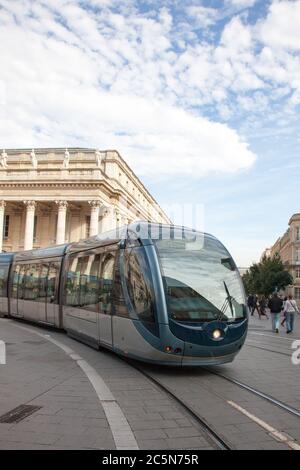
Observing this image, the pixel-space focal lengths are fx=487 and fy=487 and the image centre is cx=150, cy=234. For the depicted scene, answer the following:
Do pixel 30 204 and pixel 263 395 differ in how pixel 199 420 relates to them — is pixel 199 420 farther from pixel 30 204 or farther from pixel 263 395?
pixel 30 204

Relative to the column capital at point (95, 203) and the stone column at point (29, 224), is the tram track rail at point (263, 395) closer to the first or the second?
the column capital at point (95, 203)

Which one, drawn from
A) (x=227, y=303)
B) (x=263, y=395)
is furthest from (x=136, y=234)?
(x=263, y=395)

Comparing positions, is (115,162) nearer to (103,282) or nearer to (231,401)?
(103,282)

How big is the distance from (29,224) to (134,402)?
55.1 metres

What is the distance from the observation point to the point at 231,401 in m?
6.86

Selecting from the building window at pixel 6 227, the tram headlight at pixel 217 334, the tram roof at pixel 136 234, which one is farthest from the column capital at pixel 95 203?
the tram headlight at pixel 217 334

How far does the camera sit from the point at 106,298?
10375 mm

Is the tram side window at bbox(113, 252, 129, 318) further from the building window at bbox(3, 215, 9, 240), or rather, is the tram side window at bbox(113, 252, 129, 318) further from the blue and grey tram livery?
the building window at bbox(3, 215, 9, 240)

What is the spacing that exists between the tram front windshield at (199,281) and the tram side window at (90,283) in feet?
8.72

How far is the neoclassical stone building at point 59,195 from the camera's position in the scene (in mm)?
56781

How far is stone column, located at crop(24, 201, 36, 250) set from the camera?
59000 mm

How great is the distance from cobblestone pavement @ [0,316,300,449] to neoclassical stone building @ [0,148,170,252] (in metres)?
46.3

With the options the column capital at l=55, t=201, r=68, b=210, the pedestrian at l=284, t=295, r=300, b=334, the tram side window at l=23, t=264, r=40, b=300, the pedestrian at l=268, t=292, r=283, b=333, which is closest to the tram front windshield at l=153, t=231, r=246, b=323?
the tram side window at l=23, t=264, r=40, b=300
